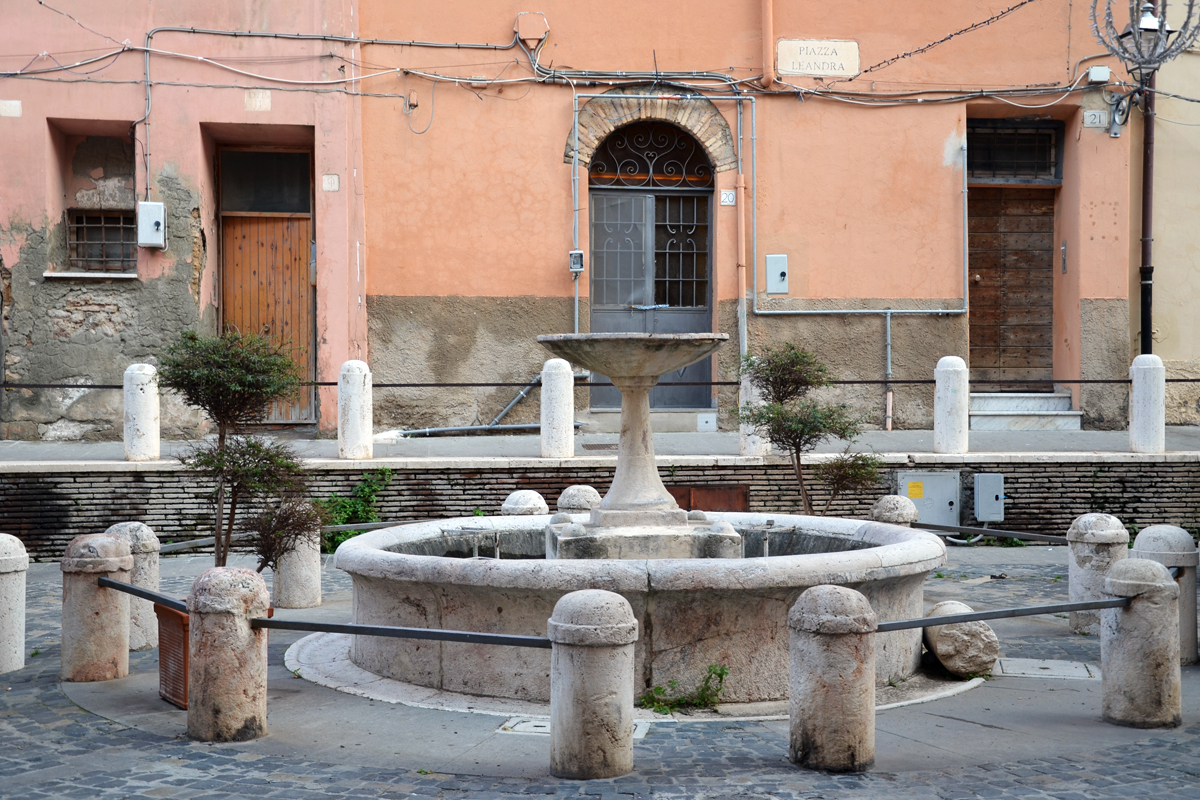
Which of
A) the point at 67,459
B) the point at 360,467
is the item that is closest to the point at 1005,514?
the point at 360,467

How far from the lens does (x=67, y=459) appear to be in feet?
35.6

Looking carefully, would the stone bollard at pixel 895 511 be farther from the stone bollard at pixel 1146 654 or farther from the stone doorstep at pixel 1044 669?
the stone bollard at pixel 1146 654

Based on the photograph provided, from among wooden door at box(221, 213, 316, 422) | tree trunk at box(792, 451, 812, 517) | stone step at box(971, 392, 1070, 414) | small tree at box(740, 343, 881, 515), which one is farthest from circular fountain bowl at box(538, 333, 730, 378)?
stone step at box(971, 392, 1070, 414)

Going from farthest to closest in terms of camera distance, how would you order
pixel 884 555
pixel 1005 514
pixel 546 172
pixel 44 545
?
1. pixel 546 172
2. pixel 1005 514
3. pixel 44 545
4. pixel 884 555

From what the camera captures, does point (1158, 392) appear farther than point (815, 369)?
Yes

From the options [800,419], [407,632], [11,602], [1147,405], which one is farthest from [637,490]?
[1147,405]

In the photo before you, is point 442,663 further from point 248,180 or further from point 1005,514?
point 248,180

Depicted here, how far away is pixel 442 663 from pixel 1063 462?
7.72m

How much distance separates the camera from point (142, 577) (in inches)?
267

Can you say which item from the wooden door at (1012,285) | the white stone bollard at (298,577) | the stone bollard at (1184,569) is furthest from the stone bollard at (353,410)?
the wooden door at (1012,285)

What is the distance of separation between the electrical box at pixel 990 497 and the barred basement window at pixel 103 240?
9.65 meters

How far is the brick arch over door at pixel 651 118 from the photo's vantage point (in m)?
14.2

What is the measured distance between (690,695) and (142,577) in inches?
134

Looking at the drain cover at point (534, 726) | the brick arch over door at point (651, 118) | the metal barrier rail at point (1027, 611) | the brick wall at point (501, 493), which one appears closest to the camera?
the metal barrier rail at point (1027, 611)
